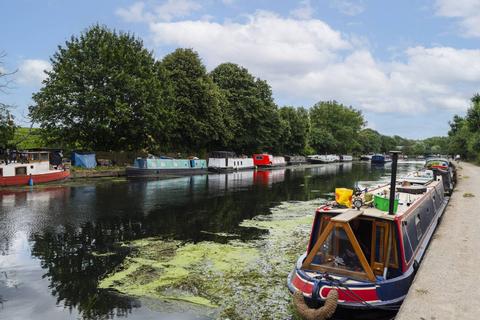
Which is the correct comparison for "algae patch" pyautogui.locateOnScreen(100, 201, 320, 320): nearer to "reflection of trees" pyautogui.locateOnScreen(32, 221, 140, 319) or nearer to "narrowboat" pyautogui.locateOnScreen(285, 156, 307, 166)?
"reflection of trees" pyautogui.locateOnScreen(32, 221, 140, 319)

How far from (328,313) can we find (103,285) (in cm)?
579

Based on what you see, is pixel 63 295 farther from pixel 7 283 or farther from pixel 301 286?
pixel 301 286

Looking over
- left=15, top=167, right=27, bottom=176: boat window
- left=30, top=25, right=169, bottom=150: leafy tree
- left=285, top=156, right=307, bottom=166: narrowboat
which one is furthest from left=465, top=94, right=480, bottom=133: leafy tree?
left=15, top=167, right=27, bottom=176: boat window

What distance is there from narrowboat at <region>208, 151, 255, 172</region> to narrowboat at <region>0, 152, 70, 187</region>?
71.6 ft

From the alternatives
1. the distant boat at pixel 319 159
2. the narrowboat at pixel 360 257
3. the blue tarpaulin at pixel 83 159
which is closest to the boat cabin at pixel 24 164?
the blue tarpaulin at pixel 83 159

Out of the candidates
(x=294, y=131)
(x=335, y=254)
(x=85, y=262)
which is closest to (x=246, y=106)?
(x=294, y=131)

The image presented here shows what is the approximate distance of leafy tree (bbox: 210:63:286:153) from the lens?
217 feet

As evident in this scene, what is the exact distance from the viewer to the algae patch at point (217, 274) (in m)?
9.16

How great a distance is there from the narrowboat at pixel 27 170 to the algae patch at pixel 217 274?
19.8 m

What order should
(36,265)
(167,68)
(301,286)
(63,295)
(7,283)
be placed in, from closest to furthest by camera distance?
1. (301,286)
2. (63,295)
3. (7,283)
4. (36,265)
5. (167,68)

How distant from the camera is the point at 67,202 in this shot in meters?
23.2

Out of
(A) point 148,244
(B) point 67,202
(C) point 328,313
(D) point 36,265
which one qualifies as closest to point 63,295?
(D) point 36,265

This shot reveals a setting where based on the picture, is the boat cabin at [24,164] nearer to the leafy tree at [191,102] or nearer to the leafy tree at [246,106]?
the leafy tree at [191,102]

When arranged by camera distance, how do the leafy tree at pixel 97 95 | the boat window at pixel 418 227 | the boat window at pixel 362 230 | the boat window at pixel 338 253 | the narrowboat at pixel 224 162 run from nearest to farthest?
the boat window at pixel 338 253 < the boat window at pixel 362 230 < the boat window at pixel 418 227 < the leafy tree at pixel 97 95 < the narrowboat at pixel 224 162
